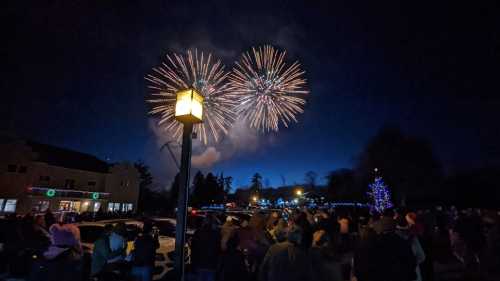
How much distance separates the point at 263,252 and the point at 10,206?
3153 centimetres

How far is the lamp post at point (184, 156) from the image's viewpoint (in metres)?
4.57

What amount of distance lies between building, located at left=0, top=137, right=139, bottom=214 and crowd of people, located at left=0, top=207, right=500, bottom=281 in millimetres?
25401

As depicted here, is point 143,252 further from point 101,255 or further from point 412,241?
point 412,241

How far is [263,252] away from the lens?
658 centimetres

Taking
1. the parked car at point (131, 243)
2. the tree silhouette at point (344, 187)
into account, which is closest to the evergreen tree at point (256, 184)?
the tree silhouette at point (344, 187)

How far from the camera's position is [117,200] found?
3856cm

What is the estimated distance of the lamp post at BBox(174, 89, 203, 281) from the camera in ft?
15.0

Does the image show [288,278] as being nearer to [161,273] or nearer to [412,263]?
[412,263]

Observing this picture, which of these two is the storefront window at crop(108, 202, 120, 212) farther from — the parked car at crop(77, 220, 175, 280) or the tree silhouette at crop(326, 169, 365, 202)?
the tree silhouette at crop(326, 169, 365, 202)

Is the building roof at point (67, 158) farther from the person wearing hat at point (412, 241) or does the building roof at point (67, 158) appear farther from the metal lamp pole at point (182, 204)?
the person wearing hat at point (412, 241)

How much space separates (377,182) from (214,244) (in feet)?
99.2

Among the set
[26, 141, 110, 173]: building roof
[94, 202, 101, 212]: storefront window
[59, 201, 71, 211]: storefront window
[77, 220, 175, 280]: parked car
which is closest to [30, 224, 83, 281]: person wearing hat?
[77, 220, 175, 280]: parked car

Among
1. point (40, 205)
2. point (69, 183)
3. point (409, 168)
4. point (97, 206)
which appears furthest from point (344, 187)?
point (40, 205)

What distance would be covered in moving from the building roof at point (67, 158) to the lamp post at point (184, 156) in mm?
32941
